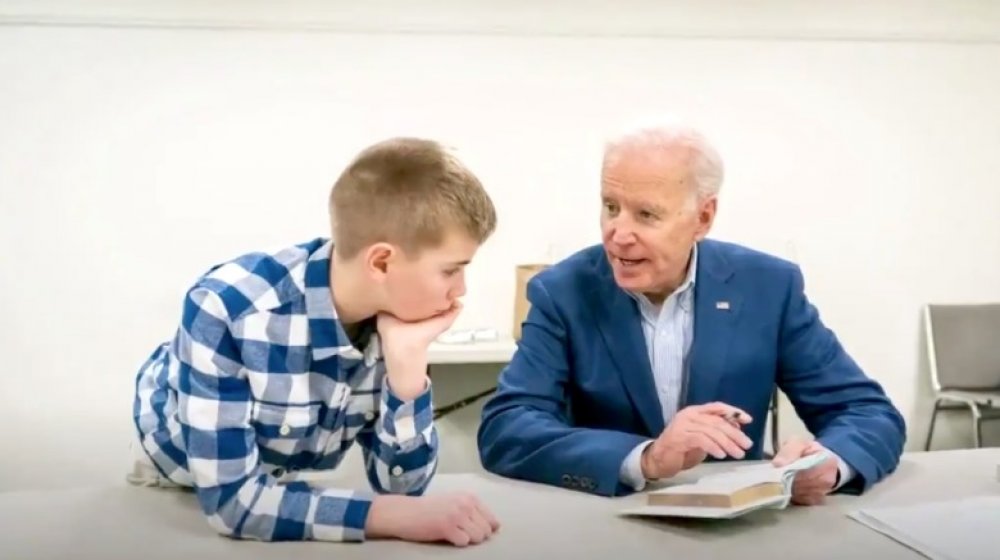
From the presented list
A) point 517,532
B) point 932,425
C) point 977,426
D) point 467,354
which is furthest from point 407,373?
point 932,425

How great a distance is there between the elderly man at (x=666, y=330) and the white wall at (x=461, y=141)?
227 centimetres

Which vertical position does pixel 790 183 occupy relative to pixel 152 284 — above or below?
above

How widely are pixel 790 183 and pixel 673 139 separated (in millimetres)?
2780

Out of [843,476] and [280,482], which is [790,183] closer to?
[843,476]

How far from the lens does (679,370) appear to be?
6.01ft

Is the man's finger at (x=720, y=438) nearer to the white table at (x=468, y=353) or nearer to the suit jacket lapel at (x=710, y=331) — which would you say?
the suit jacket lapel at (x=710, y=331)

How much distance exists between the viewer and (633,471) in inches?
57.4

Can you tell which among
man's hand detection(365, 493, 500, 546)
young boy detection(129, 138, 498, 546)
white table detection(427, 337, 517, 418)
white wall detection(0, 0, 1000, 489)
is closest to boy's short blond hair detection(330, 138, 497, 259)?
young boy detection(129, 138, 498, 546)

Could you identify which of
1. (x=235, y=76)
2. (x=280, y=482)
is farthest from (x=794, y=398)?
(x=235, y=76)

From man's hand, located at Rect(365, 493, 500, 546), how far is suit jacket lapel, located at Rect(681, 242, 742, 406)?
70 cm

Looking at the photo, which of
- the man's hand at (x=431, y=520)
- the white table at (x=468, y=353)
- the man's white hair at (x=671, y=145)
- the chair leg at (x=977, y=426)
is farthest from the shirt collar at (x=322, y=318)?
the chair leg at (x=977, y=426)

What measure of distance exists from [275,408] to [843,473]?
2.91 feet

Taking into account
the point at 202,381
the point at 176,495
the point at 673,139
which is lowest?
the point at 176,495

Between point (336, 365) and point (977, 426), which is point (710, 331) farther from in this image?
point (977, 426)
